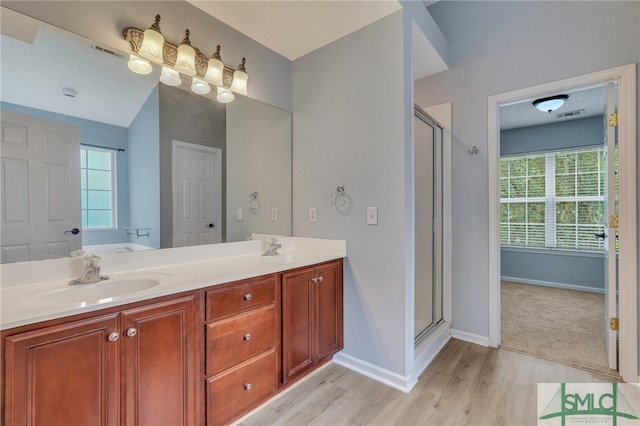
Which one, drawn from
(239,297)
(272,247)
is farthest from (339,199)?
(239,297)

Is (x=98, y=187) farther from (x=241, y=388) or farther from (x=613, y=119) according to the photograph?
(x=613, y=119)

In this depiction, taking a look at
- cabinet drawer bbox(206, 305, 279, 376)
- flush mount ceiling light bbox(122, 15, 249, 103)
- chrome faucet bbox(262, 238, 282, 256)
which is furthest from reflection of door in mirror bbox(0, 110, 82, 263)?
chrome faucet bbox(262, 238, 282, 256)

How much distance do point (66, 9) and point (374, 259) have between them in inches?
85.0

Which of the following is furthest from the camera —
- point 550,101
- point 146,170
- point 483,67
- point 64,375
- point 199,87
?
point 550,101

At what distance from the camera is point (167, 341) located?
1.24 m

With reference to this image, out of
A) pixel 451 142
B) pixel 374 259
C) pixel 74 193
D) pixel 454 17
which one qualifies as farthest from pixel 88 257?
pixel 454 17

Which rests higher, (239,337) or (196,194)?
(196,194)

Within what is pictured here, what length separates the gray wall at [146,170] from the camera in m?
1.66

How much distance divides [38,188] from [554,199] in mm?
5941

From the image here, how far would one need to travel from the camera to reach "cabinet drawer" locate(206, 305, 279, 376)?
1.40m

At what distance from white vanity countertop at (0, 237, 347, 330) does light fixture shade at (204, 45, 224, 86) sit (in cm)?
112

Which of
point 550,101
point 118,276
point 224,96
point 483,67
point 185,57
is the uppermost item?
point 483,67

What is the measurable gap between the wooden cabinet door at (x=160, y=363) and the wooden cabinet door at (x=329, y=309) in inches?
34.3

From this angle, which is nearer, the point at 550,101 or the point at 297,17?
the point at 297,17
